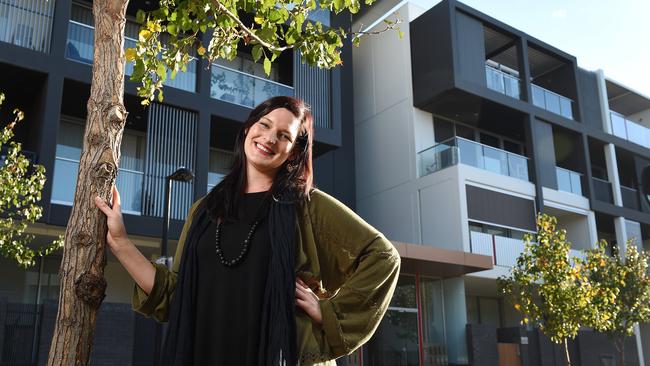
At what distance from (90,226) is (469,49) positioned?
20.9 meters

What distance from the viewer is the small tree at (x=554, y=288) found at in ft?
50.3

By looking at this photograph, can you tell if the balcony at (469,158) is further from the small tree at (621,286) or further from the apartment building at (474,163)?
the small tree at (621,286)

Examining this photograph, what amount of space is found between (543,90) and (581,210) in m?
4.77

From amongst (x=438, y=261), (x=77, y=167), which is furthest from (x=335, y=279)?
(x=438, y=261)

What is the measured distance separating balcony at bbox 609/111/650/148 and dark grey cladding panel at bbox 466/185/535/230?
784 cm

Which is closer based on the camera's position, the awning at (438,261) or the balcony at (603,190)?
the awning at (438,261)

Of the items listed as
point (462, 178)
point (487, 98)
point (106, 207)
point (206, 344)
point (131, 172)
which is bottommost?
point (206, 344)

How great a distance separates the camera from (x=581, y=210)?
24531 millimetres

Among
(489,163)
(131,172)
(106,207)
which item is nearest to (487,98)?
(489,163)

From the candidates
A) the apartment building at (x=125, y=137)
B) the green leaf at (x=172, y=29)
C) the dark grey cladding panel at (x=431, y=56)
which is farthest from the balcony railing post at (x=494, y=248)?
the green leaf at (x=172, y=29)

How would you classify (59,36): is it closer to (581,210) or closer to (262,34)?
(262,34)

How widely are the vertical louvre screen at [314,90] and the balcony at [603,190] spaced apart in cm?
1264

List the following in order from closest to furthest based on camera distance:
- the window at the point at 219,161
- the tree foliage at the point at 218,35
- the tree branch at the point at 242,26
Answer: the tree foliage at the point at 218,35, the tree branch at the point at 242,26, the window at the point at 219,161

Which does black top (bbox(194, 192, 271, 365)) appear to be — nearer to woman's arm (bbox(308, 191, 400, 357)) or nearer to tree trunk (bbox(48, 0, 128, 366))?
woman's arm (bbox(308, 191, 400, 357))
